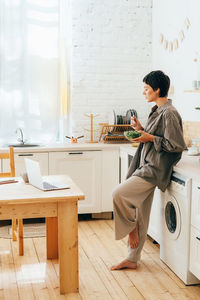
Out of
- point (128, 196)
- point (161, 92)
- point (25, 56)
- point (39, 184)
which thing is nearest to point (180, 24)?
point (161, 92)

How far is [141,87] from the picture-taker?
561cm

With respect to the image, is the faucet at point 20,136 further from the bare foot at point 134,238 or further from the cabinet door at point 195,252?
the cabinet door at point 195,252

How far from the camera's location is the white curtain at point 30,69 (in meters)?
5.20

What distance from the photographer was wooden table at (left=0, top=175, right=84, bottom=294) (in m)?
2.98

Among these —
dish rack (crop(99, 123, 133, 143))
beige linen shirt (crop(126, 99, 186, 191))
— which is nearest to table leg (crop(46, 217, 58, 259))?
beige linen shirt (crop(126, 99, 186, 191))

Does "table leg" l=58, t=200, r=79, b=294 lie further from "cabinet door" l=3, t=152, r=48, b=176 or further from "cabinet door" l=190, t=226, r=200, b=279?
"cabinet door" l=3, t=152, r=48, b=176

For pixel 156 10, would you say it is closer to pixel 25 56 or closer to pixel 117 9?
pixel 117 9

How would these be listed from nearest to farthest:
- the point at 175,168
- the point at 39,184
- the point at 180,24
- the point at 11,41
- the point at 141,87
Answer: the point at 39,184 < the point at 175,168 < the point at 180,24 < the point at 11,41 < the point at 141,87

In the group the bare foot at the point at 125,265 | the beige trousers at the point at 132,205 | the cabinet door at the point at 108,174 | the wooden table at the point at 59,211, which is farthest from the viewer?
the cabinet door at the point at 108,174

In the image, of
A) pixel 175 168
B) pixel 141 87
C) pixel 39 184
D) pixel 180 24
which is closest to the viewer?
pixel 39 184

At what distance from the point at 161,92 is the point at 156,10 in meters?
2.28

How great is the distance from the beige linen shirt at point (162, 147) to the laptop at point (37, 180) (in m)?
0.67

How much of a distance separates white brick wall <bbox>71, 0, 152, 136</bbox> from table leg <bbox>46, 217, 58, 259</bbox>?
192 centimetres

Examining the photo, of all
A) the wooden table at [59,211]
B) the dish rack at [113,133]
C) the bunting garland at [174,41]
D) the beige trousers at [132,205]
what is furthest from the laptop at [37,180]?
the bunting garland at [174,41]
